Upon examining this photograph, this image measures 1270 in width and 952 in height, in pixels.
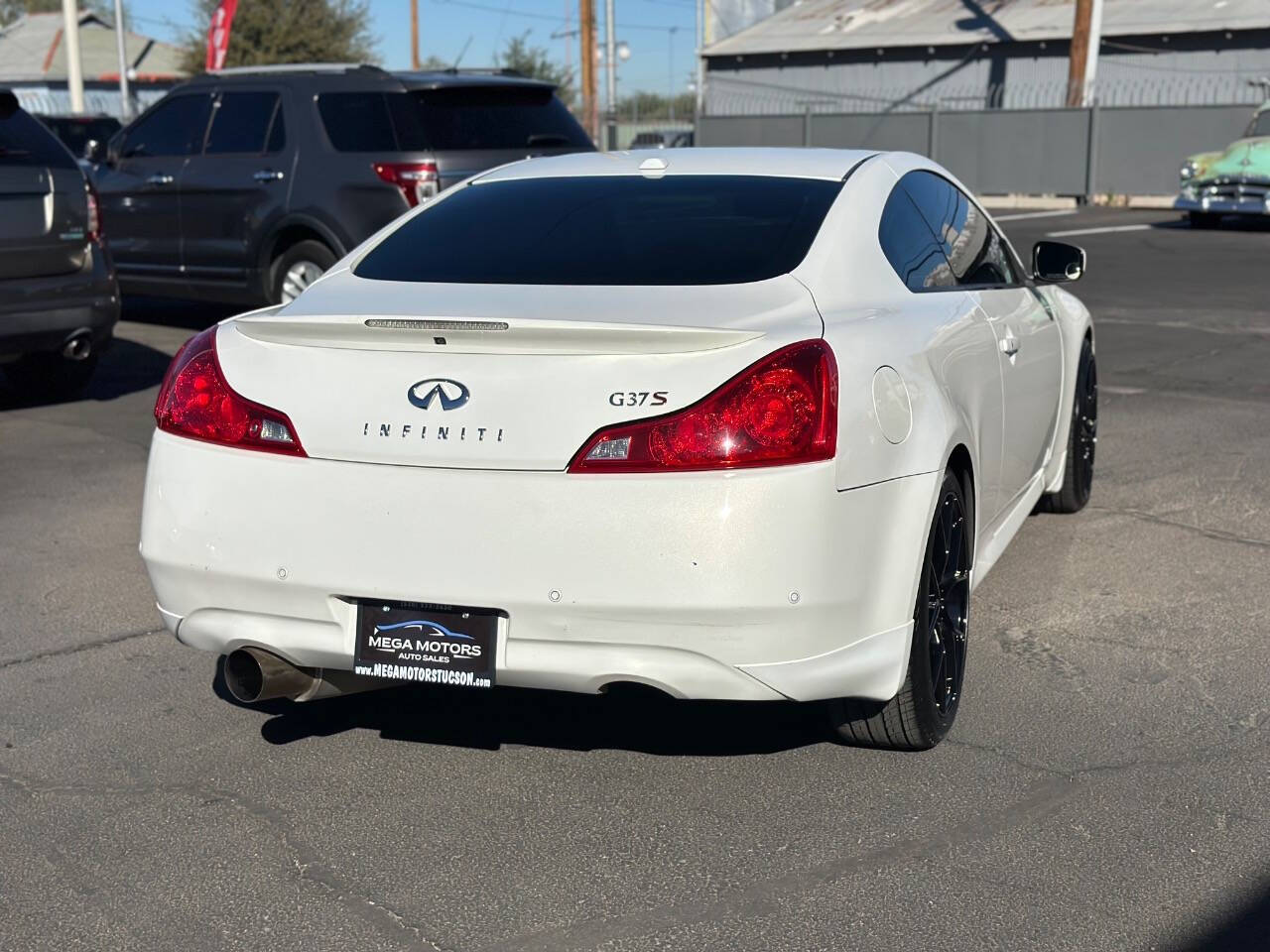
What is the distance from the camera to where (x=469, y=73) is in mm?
12008

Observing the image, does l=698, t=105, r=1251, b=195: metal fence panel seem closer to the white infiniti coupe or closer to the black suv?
the black suv

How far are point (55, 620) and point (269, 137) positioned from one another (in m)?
6.91

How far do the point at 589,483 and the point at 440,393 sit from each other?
1.35ft

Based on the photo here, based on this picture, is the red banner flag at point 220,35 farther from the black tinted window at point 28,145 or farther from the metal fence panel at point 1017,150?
the black tinted window at point 28,145

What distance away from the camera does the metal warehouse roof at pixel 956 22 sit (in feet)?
121

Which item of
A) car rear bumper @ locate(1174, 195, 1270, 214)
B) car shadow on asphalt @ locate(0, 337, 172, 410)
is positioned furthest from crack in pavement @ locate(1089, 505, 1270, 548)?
car rear bumper @ locate(1174, 195, 1270, 214)

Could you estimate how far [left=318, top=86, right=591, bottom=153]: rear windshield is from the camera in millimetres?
11039

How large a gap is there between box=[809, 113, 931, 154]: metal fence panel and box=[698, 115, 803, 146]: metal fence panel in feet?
1.52

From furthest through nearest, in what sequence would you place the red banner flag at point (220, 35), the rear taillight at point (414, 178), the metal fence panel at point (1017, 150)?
the metal fence panel at point (1017, 150)
the red banner flag at point (220, 35)
the rear taillight at point (414, 178)

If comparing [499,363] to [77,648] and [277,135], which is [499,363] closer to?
[77,648]

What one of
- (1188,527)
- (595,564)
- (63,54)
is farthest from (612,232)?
(63,54)

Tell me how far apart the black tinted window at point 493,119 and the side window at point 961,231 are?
6.18 metres

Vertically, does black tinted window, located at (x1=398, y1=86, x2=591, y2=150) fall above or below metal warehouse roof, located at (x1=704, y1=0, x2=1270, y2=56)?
above

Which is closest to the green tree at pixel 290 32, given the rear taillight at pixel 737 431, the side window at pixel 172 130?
the side window at pixel 172 130
